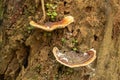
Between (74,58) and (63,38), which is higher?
(63,38)

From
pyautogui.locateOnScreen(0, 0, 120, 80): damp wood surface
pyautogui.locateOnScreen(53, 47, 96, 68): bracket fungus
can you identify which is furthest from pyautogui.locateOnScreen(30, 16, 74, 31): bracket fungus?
pyautogui.locateOnScreen(53, 47, 96, 68): bracket fungus

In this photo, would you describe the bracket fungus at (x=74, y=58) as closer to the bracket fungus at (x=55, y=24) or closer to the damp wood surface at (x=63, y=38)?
the damp wood surface at (x=63, y=38)

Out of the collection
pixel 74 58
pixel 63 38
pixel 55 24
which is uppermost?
pixel 55 24

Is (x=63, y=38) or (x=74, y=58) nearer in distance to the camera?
(x=74, y=58)

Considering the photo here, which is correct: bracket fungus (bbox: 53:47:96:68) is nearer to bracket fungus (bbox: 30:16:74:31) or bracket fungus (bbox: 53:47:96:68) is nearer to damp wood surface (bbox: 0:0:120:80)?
damp wood surface (bbox: 0:0:120:80)

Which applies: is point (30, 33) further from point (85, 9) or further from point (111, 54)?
point (111, 54)

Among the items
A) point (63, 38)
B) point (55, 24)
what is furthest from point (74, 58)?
point (55, 24)

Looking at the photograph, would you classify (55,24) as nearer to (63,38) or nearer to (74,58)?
(63,38)

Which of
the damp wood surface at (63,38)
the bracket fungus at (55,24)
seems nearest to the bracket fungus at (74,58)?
the damp wood surface at (63,38)
